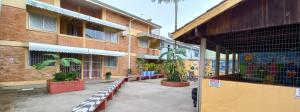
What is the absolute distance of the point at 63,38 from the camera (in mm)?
15859

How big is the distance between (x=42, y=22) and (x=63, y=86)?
558cm

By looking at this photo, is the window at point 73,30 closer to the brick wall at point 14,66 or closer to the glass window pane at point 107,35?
the glass window pane at point 107,35

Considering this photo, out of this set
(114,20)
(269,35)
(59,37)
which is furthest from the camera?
(114,20)

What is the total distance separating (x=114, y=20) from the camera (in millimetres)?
21359

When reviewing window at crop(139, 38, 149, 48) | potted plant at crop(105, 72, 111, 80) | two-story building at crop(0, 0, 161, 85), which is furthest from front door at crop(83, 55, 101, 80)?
window at crop(139, 38, 149, 48)

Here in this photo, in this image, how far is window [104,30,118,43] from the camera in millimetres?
20586

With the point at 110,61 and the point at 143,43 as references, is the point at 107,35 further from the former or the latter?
the point at 143,43

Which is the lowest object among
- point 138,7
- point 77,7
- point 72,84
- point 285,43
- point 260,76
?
point 72,84

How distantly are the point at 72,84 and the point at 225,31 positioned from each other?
32.0ft

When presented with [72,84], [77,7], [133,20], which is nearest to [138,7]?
[133,20]

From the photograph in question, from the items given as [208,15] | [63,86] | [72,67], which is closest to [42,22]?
[72,67]

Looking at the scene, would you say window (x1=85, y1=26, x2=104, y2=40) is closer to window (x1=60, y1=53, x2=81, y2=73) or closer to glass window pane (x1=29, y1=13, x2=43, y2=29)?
window (x1=60, y1=53, x2=81, y2=73)

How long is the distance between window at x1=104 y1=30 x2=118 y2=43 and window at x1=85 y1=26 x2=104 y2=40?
57 centimetres

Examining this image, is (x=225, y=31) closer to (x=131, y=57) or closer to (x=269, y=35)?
(x=269, y=35)
